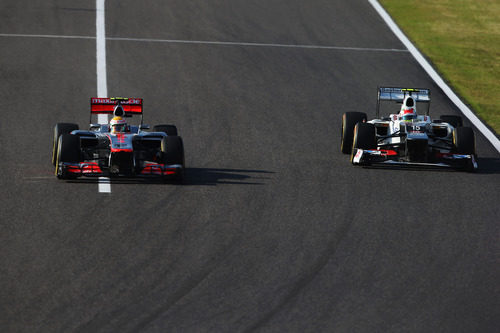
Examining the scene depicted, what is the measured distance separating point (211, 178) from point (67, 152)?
9.95 feet

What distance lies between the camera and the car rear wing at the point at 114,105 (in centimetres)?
2222

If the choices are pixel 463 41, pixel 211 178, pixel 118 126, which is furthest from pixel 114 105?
pixel 463 41

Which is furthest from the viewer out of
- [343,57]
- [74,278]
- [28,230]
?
[343,57]

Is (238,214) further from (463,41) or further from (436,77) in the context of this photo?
(463,41)

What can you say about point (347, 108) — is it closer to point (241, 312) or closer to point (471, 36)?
point (471, 36)

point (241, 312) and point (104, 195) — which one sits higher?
point (104, 195)

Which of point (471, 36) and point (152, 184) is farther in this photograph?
point (471, 36)

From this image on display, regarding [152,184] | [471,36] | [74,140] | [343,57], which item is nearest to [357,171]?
[152,184]

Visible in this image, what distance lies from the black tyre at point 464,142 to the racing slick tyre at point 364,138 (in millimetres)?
1812

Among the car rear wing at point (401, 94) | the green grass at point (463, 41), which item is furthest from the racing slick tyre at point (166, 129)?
the green grass at point (463, 41)

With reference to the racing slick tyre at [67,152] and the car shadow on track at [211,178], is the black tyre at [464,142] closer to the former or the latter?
the car shadow on track at [211,178]

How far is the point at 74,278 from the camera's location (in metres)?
15.4

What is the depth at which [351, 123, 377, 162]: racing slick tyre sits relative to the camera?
74.2 ft

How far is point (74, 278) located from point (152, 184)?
5.26m
